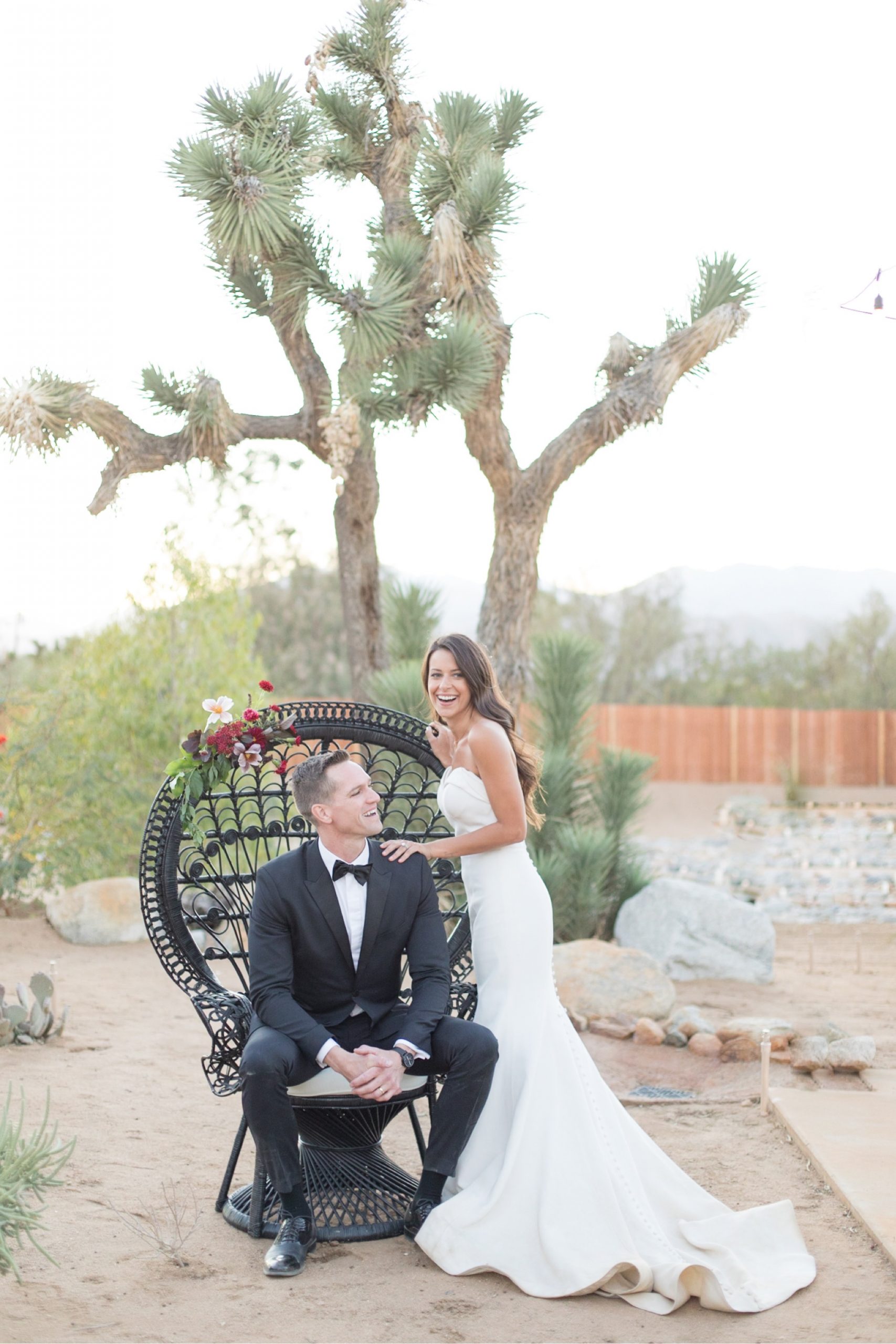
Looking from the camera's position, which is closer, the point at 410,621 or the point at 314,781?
the point at 314,781

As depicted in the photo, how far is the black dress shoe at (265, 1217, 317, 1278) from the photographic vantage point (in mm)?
2918

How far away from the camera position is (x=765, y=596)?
93125 mm

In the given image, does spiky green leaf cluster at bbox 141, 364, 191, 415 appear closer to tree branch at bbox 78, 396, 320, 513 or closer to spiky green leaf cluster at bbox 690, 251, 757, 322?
tree branch at bbox 78, 396, 320, 513

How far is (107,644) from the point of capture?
9125 mm

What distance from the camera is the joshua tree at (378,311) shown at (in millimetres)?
6781

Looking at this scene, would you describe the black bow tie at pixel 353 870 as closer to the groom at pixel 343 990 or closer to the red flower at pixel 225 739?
the groom at pixel 343 990

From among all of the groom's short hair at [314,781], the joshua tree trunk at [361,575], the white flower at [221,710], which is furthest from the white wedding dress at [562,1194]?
the joshua tree trunk at [361,575]

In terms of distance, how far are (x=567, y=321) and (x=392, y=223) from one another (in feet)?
4.37

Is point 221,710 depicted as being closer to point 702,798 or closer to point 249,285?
point 249,285

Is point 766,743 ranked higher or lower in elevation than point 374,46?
lower

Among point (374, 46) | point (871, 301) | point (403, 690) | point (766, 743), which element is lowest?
point (766, 743)

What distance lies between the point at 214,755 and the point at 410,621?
500cm

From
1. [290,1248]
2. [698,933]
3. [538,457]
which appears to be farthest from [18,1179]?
[538,457]

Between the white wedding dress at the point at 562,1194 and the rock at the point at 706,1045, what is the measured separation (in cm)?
234
